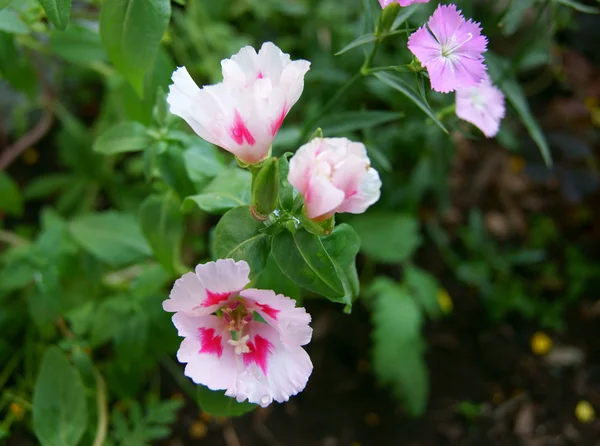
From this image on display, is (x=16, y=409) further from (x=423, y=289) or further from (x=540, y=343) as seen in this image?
(x=540, y=343)

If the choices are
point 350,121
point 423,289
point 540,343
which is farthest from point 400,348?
point 350,121

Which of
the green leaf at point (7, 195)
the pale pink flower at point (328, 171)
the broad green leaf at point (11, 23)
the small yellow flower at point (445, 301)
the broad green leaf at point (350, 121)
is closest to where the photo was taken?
the pale pink flower at point (328, 171)

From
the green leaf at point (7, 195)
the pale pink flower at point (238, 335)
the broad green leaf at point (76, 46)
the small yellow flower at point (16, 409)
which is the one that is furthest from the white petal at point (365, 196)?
the green leaf at point (7, 195)

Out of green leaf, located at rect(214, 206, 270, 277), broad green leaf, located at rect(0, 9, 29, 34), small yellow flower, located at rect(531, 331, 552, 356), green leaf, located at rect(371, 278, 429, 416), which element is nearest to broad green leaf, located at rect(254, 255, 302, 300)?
green leaf, located at rect(214, 206, 270, 277)

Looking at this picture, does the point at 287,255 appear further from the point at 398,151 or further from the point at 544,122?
the point at 544,122

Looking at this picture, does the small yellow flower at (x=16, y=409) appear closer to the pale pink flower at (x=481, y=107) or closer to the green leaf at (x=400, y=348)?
the green leaf at (x=400, y=348)

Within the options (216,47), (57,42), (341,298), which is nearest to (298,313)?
(341,298)
